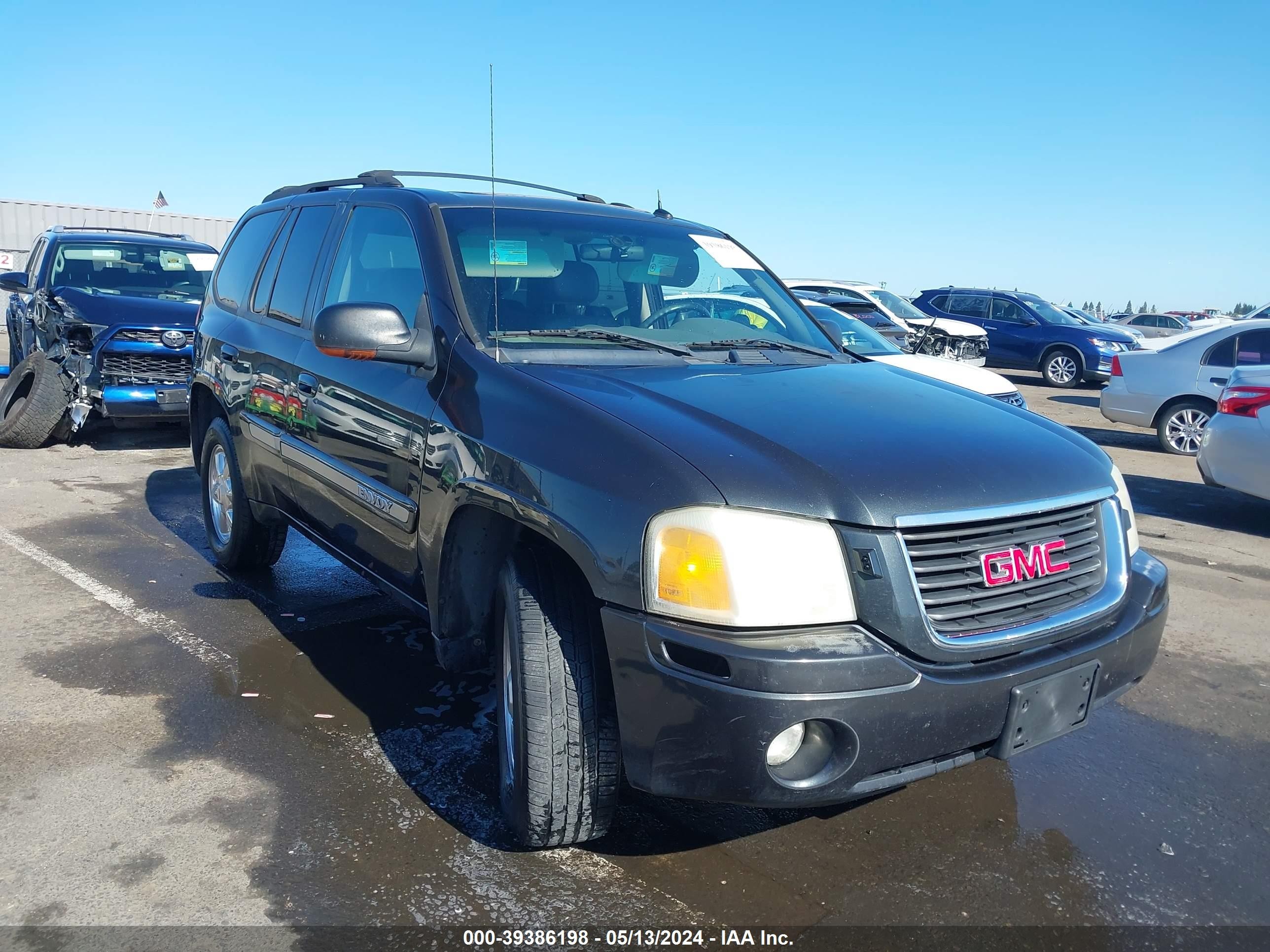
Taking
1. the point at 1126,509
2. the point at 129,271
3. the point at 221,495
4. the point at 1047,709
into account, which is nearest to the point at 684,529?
the point at 1047,709

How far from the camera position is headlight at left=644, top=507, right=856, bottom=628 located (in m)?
2.28

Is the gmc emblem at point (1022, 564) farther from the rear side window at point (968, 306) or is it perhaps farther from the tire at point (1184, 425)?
the rear side window at point (968, 306)

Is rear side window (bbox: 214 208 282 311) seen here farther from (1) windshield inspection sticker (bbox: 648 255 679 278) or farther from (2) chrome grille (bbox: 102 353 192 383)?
(2) chrome grille (bbox: 102 353 192 383)

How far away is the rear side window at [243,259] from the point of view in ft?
15.9

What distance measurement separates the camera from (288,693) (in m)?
3.83

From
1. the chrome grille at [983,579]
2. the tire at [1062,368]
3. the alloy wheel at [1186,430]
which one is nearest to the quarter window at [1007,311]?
the tire at [1062,368]

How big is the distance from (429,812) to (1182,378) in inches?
403

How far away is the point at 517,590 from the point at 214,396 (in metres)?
3.03

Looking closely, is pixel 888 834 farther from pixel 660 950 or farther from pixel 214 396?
pixel 214 396

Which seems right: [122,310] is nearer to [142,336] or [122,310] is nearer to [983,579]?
[142,336]

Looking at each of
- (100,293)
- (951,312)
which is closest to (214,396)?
(100,293)

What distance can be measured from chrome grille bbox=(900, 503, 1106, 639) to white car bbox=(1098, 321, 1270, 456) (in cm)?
882

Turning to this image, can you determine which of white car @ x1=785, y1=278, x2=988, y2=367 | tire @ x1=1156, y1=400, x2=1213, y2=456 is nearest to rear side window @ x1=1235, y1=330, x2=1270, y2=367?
tire @ x1=1156, y1=400, x2=1213, y2=456

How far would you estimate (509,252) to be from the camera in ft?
11.4
